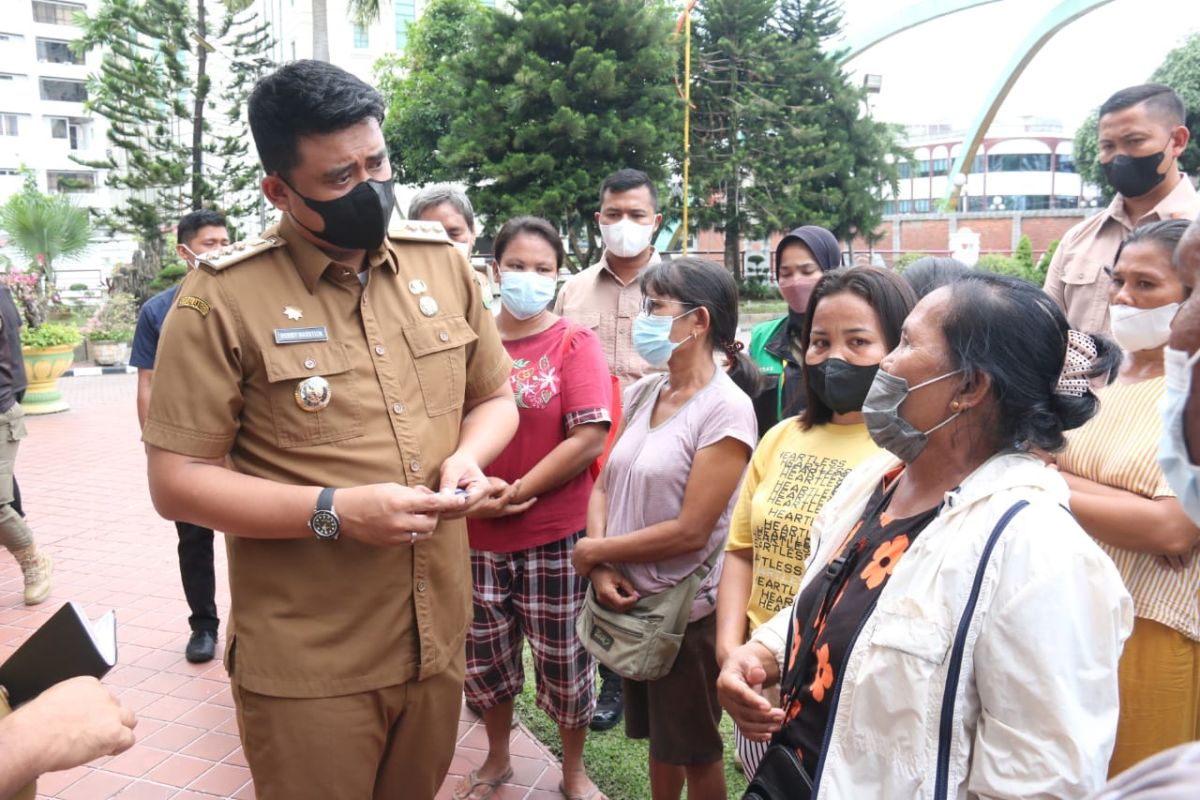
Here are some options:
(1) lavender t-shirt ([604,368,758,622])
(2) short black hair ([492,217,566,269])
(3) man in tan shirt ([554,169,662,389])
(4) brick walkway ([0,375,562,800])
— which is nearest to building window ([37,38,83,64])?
(4) brick walkway ([0,375,562,800])

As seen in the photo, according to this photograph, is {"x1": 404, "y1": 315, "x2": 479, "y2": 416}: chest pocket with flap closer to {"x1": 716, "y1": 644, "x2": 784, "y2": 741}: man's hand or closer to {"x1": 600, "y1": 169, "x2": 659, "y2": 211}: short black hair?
{"x1": 716, "y1": 644, "x2": 784, "y2": 741}: man's hand

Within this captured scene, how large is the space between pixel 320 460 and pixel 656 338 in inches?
46.2

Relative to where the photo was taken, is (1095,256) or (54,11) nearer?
(1095,256)

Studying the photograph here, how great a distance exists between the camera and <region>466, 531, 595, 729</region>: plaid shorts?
2.96 metres

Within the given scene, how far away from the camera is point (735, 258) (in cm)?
2705

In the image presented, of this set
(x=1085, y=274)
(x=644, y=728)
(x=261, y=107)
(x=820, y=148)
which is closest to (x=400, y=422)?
(x=261, y=107)

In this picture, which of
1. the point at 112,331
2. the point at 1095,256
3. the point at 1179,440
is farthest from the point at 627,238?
the point at 112,331

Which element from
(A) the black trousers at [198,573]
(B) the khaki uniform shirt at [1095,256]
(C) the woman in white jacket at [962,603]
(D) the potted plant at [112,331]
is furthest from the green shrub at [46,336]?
(C) the woman in white jacket at [962,603]

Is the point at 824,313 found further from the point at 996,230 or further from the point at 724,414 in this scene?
the point at 996,230

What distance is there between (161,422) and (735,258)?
26133 millimetres

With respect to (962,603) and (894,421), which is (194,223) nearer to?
(894,421)

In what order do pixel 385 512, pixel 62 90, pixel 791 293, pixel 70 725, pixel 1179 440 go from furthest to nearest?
pixel 62 90, pixel 791 293, pixel 385 512, pixel 70 725, pixel 1179 440

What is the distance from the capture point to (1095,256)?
11.4ft

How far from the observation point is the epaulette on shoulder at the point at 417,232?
211cm
